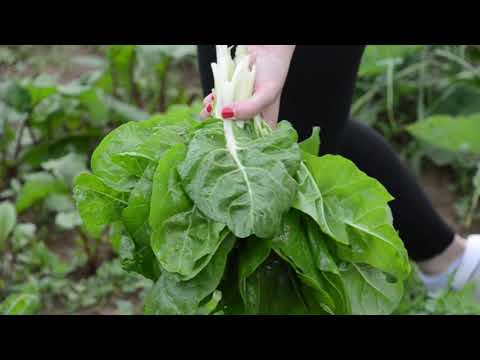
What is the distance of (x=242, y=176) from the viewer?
126 centimetres

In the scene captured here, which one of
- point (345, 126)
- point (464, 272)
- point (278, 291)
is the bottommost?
point (464, 272)

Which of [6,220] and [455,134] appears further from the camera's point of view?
[455,134]

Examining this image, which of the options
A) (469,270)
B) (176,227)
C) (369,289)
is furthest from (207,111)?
(469,270)

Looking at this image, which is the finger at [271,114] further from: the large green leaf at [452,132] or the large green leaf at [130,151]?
the large green leaf at [452,132]

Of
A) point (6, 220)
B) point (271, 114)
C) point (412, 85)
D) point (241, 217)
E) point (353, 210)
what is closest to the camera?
point (241, 217)

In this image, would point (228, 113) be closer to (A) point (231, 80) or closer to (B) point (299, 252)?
(A) point (231, 80)

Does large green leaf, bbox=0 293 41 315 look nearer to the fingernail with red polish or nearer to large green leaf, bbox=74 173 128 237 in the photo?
large green leaf, bbox=74 173 128 237

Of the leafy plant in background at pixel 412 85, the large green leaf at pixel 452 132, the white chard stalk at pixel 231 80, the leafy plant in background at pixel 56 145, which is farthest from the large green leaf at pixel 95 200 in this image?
the leafy plant in background at pixel 412 85

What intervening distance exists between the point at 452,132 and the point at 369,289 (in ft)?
5.68

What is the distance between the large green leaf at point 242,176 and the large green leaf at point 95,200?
198mm

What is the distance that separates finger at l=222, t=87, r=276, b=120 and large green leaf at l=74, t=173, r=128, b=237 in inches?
10.6

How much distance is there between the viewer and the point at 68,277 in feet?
8.90

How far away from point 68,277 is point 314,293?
161 centimetres
